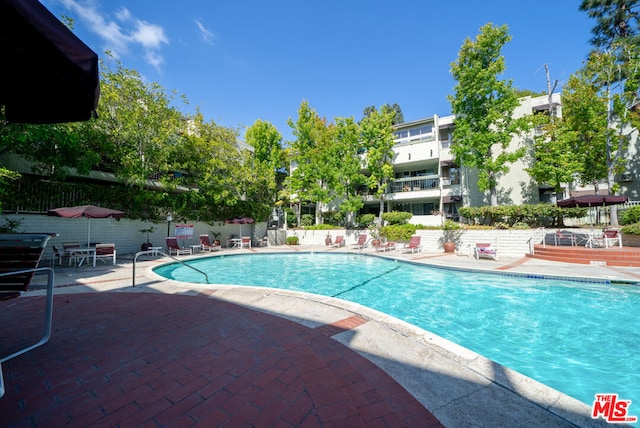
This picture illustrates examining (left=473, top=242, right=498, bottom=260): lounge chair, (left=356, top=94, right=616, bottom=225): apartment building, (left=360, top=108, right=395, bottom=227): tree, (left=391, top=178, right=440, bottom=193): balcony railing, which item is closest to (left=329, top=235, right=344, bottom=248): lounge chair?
(left=360, top=108, right=395, bottom=227): tree

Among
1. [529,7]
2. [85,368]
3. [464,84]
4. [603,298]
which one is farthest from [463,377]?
[464,84]

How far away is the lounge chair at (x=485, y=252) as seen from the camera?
13.1 meters

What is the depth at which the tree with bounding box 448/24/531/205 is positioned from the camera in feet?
59.6

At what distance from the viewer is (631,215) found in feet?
46.4

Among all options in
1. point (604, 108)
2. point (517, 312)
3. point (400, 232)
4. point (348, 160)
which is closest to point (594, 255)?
point (517, 312)

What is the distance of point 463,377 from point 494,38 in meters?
23.4

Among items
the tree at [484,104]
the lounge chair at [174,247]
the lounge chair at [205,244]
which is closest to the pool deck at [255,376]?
the lounge chair at [174,247]

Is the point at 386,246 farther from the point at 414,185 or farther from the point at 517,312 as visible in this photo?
the point at 517,312

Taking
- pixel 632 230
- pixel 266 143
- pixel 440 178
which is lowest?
pixel 632 230

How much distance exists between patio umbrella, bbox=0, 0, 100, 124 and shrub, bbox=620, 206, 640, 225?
2241cm

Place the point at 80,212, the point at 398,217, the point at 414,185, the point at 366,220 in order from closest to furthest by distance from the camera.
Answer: the point at 80,212
the point at 398,217
the point at 366,220
the point at 414,185

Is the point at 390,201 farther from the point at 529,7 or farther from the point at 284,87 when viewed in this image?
the point at 529,7

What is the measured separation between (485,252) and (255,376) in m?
14.0

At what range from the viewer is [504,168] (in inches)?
715
